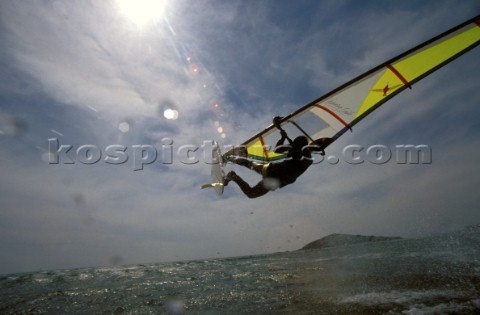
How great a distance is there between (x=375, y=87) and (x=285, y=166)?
381 cm

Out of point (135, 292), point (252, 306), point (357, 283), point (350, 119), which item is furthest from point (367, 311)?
point (135, 292)

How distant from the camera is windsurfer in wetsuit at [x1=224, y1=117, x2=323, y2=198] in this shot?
6855mm

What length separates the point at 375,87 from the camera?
821 centimetres

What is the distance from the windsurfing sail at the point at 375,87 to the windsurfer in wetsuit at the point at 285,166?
1.57 ft

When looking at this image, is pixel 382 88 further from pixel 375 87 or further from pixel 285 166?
pixel 285 166

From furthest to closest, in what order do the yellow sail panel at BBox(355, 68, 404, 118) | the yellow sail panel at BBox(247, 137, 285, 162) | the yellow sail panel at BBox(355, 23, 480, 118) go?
the yellow sail panel at BBox(247, 137, 285, 162), the yellow sail panel at BBox(355, 68, 404, 118), the yellow sail panel at BBox(355, 23, 480, 118)

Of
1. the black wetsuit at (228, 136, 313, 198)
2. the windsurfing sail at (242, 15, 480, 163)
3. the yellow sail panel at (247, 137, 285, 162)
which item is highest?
the windsurfing sail at (242, 15, 480, 163)

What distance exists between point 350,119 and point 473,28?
3524 millimetres

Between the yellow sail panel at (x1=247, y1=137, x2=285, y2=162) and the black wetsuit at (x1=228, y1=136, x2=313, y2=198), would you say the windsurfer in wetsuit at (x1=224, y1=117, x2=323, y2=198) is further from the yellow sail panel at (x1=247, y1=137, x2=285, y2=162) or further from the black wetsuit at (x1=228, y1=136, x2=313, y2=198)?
the yellow sail panel at (x1=247, y1=137, x2=285, y2=162)

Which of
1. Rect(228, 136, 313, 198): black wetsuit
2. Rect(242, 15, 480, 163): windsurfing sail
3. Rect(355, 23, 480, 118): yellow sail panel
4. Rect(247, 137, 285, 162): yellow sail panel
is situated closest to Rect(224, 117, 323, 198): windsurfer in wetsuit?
Rect(228, 136, 313, 198): black wetsuit

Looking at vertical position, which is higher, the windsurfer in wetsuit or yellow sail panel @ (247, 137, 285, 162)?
yellow sail panel @ (247, 137, 285, 162)

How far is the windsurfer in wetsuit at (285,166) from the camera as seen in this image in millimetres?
6855

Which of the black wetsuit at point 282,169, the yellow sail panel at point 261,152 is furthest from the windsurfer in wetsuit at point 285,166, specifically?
the yellow sail panel at point 261,152

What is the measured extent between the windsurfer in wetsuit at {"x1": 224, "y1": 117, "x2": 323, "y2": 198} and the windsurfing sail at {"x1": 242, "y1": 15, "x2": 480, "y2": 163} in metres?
0.48
